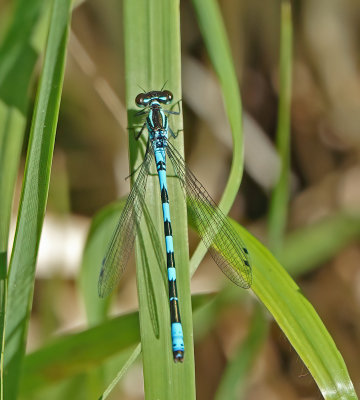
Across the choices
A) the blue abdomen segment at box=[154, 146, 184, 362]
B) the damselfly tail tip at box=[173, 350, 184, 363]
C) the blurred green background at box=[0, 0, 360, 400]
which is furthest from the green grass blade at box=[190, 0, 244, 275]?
the blurred green background at box=[0, 0, 360, 400]

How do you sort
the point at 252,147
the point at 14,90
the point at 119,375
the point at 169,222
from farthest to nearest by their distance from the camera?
the point at 252,147
the point at 14,90
the point at 169,222
the point at 119,375

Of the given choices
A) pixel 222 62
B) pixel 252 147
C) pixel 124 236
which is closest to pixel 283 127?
pixel 222 62

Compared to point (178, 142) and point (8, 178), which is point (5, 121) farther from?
point (178, 142)

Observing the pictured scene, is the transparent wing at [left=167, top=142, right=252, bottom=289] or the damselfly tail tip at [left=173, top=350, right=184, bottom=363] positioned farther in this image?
the transparent wing at [left=167, top=142, right=252, bottom=289]

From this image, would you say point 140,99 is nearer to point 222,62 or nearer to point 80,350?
point 222,62

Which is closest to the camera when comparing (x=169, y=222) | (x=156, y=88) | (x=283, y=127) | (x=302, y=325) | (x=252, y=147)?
(x=302, y=325)

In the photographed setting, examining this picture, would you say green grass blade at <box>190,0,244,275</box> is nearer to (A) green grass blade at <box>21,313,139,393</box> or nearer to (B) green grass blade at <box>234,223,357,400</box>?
(B) green grass blade at <box>234,223,357,400</box>

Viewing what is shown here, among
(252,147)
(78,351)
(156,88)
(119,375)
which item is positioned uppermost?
(252,147)
